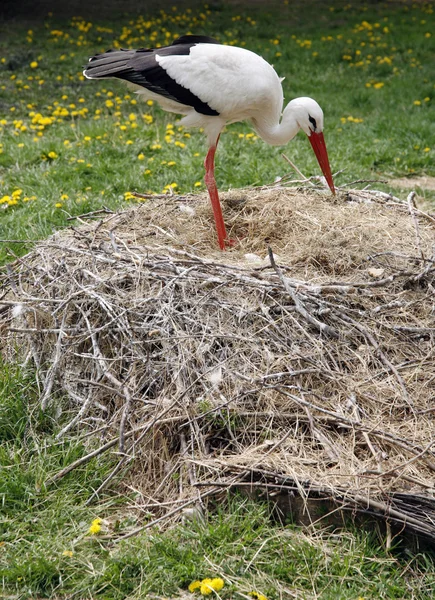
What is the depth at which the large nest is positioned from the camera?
301cm

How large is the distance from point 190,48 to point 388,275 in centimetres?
197

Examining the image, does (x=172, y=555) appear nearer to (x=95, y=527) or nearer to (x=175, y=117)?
(x=95, y=527)

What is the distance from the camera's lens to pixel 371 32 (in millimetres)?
12820

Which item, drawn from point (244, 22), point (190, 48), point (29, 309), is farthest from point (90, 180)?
point (244, 22)

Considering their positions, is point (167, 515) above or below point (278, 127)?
below

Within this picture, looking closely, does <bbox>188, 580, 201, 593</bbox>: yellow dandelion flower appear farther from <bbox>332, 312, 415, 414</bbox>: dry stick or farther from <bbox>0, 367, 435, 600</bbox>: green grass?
<bbox>332, 312, 415, 414</bbox>: dry stick

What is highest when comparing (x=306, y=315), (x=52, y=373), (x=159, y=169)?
(x=306, y=315)

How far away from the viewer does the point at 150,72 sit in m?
4.66

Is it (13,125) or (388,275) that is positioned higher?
(388,275)

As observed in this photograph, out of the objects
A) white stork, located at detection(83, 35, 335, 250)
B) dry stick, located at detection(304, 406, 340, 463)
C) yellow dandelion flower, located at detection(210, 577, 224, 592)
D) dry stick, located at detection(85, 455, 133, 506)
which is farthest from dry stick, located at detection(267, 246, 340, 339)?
yellow dandelion flower, located at detection(210, 577, 224, 592)

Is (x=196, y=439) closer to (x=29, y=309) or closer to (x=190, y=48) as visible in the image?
(x=29, y=309)

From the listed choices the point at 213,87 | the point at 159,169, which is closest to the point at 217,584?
the point at 213,87

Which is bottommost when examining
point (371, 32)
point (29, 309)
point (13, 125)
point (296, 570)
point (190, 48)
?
point (371, 32)

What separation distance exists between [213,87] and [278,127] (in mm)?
581
